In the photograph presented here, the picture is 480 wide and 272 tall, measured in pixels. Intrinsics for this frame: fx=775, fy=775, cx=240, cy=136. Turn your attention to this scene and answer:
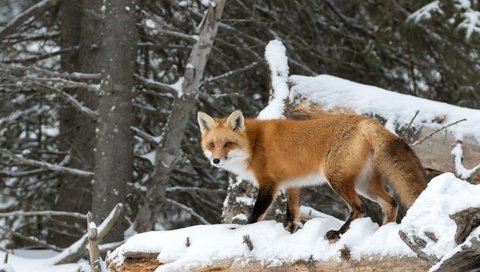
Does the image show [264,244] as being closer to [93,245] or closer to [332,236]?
[332,236]

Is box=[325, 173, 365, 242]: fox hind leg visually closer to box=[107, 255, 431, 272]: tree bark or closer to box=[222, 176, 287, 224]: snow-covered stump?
box=[107, 255, 431, 272]: tree bark

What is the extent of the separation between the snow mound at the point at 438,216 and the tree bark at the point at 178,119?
19.4 ft

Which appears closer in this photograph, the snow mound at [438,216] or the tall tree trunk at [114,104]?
the snow mound at [438,216]

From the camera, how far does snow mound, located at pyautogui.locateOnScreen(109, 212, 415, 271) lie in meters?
5.04

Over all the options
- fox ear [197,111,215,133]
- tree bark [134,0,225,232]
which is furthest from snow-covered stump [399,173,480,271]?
tree bark [134,0,225,232]

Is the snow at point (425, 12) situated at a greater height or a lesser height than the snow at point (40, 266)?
greater

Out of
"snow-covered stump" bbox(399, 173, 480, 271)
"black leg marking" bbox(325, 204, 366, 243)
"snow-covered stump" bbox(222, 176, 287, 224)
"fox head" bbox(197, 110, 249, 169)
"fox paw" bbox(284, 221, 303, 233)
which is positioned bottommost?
"snow-covered stump" bbox(222, 176, 287, 224)

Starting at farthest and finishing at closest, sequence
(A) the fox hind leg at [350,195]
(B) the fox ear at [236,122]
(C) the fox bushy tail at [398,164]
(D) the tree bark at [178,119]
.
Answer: (D) the tree bark at [178,119] < (B) the fox ear at [236,122] < (A) the fox hind leg at [350,195] < (C) the fox bushy tail at [398,164]

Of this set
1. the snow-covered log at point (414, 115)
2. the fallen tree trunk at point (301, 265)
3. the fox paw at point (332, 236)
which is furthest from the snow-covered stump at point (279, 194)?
the fox paw at point (332, 236)

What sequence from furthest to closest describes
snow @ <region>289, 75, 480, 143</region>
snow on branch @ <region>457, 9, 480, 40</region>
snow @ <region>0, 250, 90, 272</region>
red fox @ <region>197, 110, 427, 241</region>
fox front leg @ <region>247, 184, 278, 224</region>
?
snow on branch @ <region>457, 9, 480, 40</region>
snow @ <region>0, 250, 90, 272</region>
snow @ <region>289, 75, 480, 143</region>
fox front leg @ <region>247, 184, 278, 224</region>
red fox @ <region>197, 110, 427, 241</region>

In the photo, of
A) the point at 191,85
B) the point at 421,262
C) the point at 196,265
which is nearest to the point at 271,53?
the point at 191,85

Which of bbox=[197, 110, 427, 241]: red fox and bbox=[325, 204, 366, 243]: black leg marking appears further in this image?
bbox=[197, 110, 427, 241]: red fox

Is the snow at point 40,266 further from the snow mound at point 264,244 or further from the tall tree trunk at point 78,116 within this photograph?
the snow mound at point 264,244

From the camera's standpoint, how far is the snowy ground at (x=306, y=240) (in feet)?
13.3
